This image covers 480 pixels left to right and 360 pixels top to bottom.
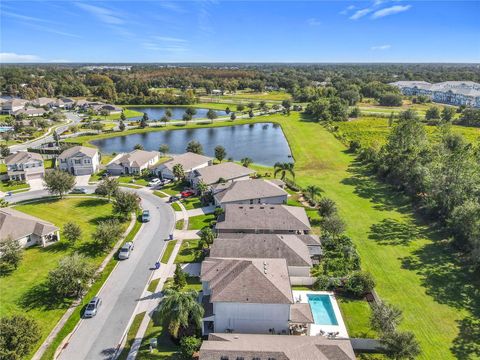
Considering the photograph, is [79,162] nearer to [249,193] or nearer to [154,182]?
[154,182]

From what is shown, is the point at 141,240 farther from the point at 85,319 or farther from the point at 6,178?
the point at 6,178

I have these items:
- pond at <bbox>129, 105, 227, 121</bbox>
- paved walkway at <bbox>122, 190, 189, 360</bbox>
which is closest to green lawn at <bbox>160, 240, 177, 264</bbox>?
paved walkway at <bbox>122, 190, 189, 360</bbox>

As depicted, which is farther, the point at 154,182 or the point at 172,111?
the point at 172,111

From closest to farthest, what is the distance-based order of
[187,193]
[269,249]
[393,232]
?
[269,249] < [393,232] < [187,193]

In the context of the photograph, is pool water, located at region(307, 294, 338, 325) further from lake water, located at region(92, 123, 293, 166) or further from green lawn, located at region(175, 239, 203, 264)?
lake water, located at region(92, 123, 293, 166)

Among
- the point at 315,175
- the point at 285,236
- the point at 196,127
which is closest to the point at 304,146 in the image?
the point at 315,175

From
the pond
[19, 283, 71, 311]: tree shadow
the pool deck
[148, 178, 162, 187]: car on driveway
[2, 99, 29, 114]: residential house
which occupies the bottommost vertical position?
the pool deck

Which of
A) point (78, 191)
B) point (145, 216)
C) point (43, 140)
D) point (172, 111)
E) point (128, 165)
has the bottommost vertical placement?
point (145, 216)

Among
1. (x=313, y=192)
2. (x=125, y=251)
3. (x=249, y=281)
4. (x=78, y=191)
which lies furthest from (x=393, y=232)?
(x=78, y=191)
